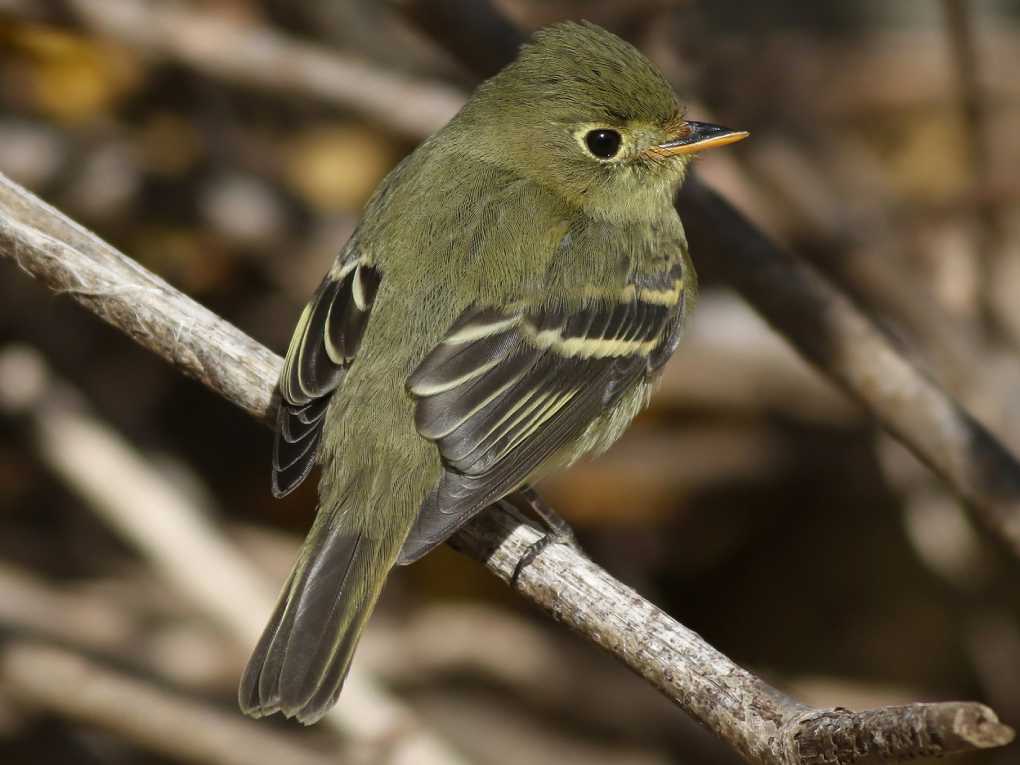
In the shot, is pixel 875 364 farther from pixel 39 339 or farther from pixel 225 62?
pixel 39 339

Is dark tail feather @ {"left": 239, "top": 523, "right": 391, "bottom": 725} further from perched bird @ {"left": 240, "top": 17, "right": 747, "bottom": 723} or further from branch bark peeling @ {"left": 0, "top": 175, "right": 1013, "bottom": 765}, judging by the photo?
branch bark peeling @ {"left": 0, "top": 175, "right": 1013, "bottom": 765}

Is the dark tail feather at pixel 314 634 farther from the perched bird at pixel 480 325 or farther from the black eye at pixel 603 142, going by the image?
the black eye at pixel 603 142

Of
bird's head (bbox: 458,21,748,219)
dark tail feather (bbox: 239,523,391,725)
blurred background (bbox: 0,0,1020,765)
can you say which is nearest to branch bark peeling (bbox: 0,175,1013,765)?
dark tail feather (bbox: 239,523,391,725)

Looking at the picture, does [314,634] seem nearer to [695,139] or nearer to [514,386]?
[514,386]

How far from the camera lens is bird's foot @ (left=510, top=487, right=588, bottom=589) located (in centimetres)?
304

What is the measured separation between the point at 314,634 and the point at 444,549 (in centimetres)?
269

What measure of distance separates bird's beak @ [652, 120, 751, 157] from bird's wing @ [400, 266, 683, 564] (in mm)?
367

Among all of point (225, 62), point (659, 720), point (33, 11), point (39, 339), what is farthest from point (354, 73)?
point (659, 720)

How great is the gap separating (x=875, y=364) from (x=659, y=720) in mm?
2099

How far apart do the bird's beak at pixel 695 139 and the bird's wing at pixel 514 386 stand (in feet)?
1.20

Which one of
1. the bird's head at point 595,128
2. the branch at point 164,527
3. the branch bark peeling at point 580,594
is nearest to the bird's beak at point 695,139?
the bird's head at point 595,128

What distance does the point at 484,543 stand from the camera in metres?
3.21

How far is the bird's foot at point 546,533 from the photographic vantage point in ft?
9.99

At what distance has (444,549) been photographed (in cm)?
571
